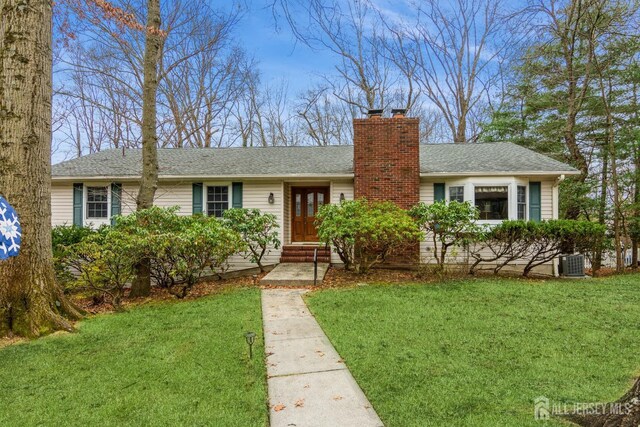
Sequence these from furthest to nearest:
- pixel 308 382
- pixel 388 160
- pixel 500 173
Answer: pixel 388 160, pixel 500 173, pixel 308 382

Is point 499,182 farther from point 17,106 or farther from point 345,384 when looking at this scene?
point 17,106

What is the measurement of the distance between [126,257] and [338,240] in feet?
15.9

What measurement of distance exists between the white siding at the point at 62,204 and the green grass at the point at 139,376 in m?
6.91

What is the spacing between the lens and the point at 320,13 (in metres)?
4.11

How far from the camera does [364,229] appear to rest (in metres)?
8.07

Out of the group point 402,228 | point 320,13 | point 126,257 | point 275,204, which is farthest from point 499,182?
point 126,257

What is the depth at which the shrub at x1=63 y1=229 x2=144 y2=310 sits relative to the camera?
6703 millimetres

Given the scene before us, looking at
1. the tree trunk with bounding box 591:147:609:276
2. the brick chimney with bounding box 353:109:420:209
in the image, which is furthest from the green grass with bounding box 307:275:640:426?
the tree trunk with bounding box 591:147:609:276

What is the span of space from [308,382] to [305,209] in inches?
342

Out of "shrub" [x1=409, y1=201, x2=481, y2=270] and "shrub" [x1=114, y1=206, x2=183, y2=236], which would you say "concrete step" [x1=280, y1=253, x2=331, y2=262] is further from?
"shrub" [x1=114, y1=206, x2=183, y2=236]

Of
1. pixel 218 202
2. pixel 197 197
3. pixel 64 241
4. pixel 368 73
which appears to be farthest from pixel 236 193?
pixel 368 73

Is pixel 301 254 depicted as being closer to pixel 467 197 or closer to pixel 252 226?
pixel 252 226

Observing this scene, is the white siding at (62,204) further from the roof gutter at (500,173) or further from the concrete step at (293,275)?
the roof gutter at (500,173)

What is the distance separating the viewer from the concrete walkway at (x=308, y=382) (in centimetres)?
256
